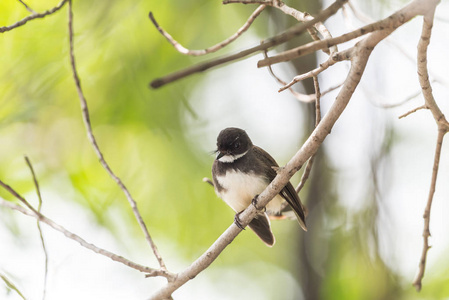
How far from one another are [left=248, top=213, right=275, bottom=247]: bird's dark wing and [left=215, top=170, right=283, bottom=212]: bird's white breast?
0.30 meters

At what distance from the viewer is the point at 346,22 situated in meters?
3.47

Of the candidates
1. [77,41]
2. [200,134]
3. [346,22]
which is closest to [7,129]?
[77,41]

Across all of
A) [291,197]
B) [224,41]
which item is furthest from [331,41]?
[291,197]

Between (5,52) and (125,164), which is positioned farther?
(125,164)

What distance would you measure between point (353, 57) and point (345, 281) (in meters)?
3.90

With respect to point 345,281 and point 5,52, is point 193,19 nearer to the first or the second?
point 5,52

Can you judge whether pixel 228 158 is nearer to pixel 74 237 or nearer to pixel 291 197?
pixel 291 197

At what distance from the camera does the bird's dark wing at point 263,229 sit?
417 centimetres

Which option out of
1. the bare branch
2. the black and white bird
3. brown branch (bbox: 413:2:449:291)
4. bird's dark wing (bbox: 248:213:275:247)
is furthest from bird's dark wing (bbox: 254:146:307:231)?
brown branch (bbox: 413:2:449:291)

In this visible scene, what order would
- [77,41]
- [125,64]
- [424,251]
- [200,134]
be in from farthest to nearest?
[200,134], [125,64], [77,41], [424,251]

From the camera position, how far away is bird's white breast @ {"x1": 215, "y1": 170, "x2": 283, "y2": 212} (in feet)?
12.4

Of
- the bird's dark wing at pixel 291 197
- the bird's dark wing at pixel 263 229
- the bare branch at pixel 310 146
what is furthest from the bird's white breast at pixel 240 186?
the bare branch at pixel 310 146

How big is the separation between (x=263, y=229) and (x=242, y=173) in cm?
62

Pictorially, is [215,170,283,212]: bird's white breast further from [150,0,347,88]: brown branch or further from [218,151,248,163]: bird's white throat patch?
[150,0,347,88]: brown branch
